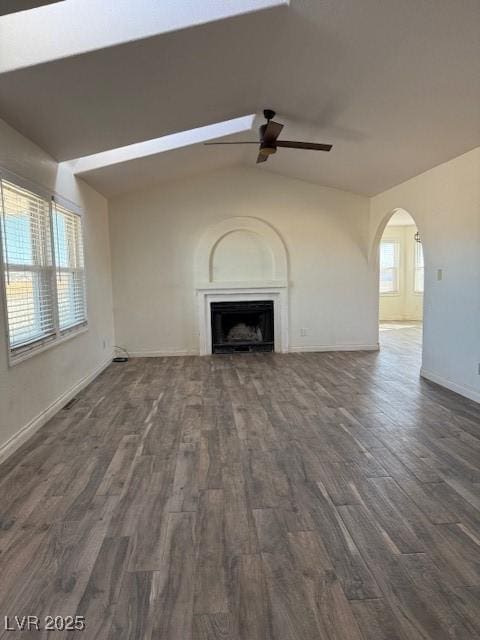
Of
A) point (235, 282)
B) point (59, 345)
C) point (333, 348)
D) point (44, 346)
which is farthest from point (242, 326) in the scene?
point (44, 346)

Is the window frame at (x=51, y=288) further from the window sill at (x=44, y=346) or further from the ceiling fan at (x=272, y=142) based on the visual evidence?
the ceiling fan at (x=272, y=142)

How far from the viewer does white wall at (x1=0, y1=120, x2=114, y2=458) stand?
319 centimetres

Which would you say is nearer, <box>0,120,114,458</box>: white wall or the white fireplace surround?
<box>0,120,114,458</box>: white wall

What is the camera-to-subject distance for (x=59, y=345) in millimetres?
4262

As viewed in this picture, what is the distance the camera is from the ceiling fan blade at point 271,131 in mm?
3945

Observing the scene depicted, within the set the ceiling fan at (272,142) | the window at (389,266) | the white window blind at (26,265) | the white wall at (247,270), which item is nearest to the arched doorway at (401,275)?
the window at (389,266)

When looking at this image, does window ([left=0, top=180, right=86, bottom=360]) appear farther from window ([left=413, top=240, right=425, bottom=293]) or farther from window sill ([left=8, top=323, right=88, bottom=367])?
window ([left=413, top=240, right=425, bottom=293])

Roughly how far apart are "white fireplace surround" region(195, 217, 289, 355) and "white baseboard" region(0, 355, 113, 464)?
2093mm

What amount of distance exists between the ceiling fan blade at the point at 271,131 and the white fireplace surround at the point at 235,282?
261 centimetres

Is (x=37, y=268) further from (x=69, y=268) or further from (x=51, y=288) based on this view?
(x=69, y=268)

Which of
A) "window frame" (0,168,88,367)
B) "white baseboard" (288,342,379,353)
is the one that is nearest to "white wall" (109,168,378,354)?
"white baseboard" (288,342,379,353)

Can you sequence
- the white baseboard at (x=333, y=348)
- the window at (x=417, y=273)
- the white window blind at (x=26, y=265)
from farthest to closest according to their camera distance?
the window at (x=417, y=273), the white baseboard at (x=333, y=348), the white window blind at (x=26, y=265)

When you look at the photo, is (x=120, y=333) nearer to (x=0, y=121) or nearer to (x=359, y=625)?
(x=0, y=121)

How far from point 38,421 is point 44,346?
0.66 meters
